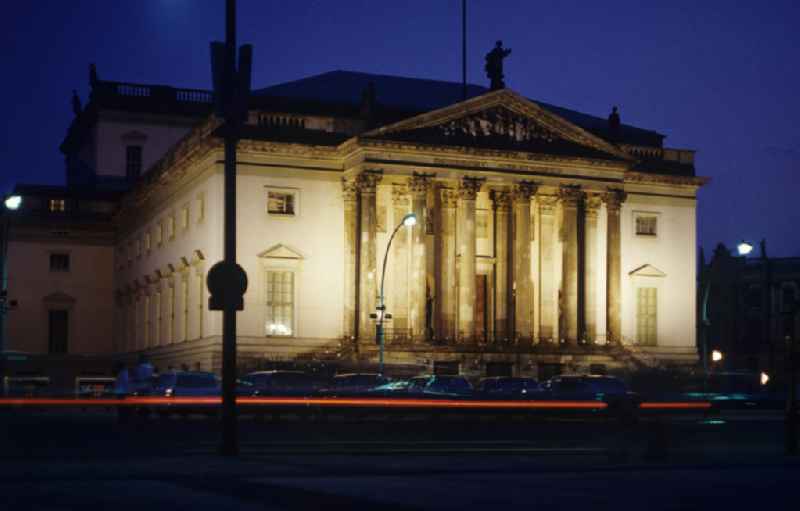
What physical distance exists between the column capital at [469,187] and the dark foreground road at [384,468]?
2856cm

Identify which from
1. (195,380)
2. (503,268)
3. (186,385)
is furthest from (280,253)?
(186,385)

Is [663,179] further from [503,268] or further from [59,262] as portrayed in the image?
[59,262]

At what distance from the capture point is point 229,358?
76.3ft

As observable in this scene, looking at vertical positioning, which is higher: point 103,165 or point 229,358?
point 103,165

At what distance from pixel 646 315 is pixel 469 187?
44.9 feet

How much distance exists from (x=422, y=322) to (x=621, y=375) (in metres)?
9.94

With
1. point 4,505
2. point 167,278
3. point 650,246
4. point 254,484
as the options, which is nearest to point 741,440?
point 254,484

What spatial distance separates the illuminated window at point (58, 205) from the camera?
85.7m

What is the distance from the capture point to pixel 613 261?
68.2m

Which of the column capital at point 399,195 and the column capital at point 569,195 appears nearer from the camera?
the column capital at point 399,195

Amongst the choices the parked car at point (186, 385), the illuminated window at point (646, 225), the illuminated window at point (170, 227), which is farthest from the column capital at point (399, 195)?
the parked car at point (186, 385)

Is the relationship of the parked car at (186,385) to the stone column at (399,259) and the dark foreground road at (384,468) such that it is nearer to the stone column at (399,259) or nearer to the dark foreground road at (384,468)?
the dark foreground road at (384,468)

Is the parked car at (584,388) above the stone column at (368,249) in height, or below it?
below

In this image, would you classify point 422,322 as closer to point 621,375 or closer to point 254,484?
point 621,375
